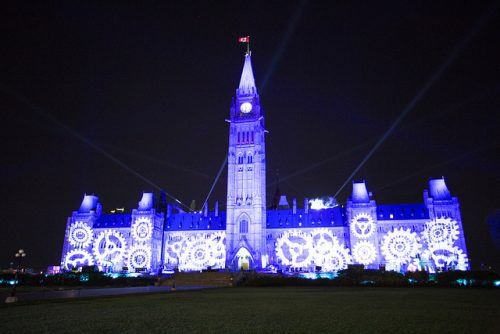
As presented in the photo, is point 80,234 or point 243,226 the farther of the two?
point 80,234

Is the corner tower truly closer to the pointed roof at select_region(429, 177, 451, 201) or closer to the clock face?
the clock face

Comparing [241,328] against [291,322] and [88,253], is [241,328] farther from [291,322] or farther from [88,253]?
[88,253]

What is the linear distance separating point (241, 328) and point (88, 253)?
294ft

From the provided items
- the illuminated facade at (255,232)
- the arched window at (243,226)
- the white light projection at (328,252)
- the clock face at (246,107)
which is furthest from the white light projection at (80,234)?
the white light projection at (328,252)

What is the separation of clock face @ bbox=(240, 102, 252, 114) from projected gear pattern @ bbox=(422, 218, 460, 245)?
47.2 m

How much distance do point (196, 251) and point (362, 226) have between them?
126ft

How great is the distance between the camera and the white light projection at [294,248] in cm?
8324

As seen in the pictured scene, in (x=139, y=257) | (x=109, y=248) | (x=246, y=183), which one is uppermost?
(x=246, y=183)

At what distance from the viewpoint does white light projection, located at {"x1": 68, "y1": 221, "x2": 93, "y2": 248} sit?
91.8m

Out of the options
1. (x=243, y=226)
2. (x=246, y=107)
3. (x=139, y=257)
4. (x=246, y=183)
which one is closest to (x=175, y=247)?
(x=139, y=257)

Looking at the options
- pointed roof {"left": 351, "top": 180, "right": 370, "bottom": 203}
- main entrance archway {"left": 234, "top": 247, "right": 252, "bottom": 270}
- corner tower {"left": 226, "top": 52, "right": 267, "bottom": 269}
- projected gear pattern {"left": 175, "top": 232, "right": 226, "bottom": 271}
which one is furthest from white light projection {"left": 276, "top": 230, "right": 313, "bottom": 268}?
pointed roof {"left": 351, "top": 180, "right": 370, "bottom": 203}

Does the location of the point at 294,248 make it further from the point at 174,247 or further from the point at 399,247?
the point at 174,247

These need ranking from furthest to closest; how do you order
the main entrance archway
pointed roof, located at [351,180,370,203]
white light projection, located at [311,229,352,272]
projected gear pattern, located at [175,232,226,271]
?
projected gear pattern, located at [175,232,226,271] < pointed roof, located at [351,180,370,203] < the main entrance archway < white light projection, located at [311,229,352,272]

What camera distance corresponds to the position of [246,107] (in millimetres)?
90750
